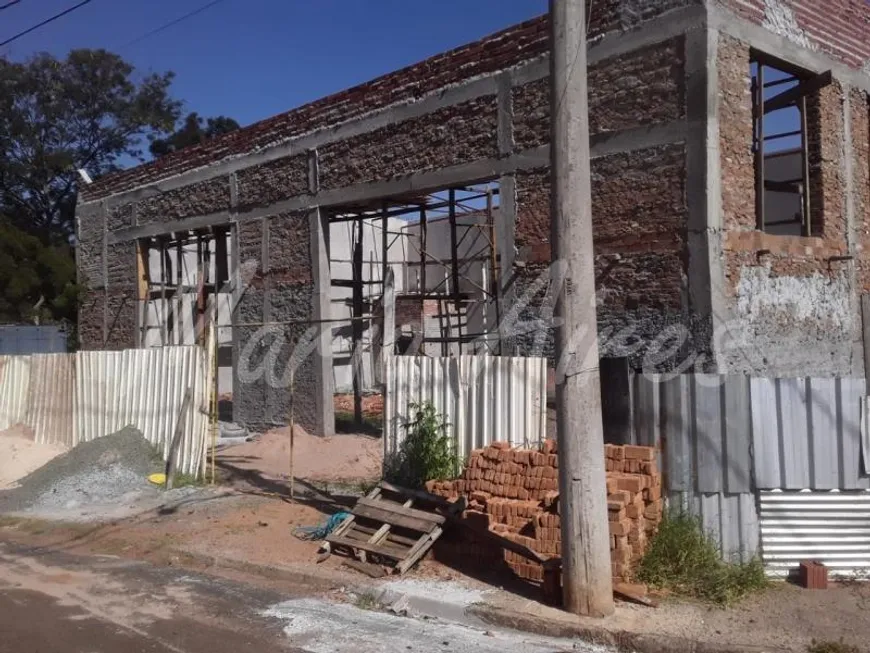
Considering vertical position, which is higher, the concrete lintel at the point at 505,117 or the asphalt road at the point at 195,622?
the concrete lintel at the point at 505,117

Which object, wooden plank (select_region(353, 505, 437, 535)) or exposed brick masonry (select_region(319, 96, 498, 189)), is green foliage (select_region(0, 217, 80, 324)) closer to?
exposed brick masonry (select_region(319, 96, 498, 189))

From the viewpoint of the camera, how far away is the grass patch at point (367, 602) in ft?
22.5

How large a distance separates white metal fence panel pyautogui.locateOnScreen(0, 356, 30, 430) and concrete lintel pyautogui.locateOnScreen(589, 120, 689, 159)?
35.8 ft

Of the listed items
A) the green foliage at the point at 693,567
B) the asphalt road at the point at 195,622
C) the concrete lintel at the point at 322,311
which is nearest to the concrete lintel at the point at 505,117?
the concrete lintel at the point at 322,311

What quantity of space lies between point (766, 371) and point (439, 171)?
Result: 17.4 feet

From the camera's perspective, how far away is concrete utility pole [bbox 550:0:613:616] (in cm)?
618

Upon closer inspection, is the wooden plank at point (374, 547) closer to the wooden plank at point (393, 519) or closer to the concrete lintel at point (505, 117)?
the wooden plank at point (393, 519)

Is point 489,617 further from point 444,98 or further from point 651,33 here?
point 444,98

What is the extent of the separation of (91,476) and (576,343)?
8.46 metres

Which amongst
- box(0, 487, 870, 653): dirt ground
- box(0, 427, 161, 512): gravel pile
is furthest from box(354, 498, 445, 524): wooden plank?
box(0, 427, 161, 512): gravel pile

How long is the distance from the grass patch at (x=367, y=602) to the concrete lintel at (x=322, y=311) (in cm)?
692

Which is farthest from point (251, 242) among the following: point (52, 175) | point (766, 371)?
point (52, 175)

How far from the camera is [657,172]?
923 centimetres

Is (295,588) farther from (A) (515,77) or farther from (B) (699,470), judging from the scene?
(A) (515,77)
